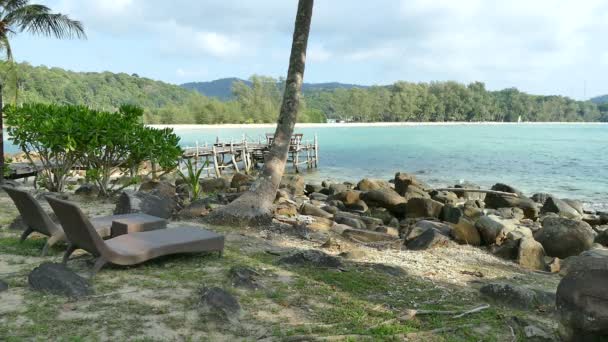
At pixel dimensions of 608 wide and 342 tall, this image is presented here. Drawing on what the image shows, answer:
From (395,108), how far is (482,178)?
11190 cm

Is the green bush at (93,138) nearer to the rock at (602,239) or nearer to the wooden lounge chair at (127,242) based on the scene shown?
the wooden lounge chair at (127,242)

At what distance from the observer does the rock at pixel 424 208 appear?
12565mm

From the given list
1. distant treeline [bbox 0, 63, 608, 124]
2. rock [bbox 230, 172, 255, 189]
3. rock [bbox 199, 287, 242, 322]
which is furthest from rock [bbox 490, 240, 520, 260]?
distant treeline [bbox 0, 63, 608, 124]

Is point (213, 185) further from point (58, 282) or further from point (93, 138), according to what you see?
point (58, 282)

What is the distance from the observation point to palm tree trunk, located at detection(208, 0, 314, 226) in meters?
8.43

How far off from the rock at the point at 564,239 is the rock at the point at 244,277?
5.81 m

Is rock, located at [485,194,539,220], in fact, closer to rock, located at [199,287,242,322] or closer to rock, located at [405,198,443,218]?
rock, located at [405,198,443,218]

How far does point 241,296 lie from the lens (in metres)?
4.48

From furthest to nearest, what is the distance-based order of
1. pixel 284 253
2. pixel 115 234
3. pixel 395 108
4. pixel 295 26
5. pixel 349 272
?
pixel 395 108, pixel 295 26, pixel 284 253, pixel 115 234, pixel 349 272

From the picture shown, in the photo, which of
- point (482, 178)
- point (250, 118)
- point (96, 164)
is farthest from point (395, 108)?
point (96, 164)

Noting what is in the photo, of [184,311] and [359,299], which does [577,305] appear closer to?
[359,299]

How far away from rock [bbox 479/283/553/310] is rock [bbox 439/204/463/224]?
22.7 feet

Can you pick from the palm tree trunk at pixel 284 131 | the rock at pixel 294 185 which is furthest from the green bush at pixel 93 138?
the rock at pixel 294 185

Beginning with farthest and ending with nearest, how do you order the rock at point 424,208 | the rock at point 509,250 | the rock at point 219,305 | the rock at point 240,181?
the rock at point 240,181
the rock at point 424,208
the rock at point 509,250
the rock at point 219,305
